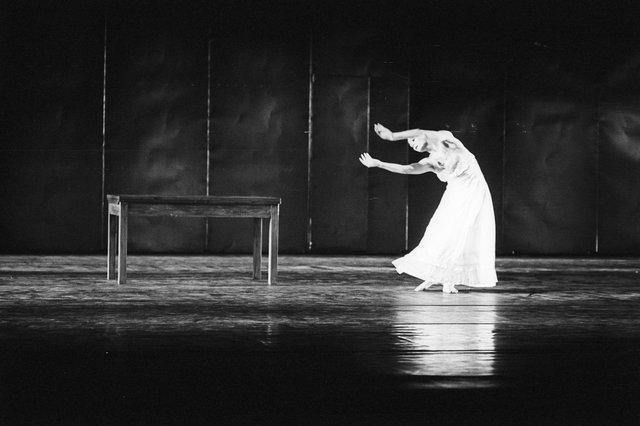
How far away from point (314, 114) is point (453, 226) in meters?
4.41

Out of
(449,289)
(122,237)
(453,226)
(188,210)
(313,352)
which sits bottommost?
(313,352)

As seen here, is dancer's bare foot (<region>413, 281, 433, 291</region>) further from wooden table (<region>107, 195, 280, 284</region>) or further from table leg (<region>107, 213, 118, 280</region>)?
table leg (<region>107, 213, 118, 280</region>)

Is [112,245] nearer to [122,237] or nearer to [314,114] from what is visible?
[122,237]

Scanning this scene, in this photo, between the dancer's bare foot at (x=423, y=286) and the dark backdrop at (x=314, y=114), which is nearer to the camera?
the dancer's bare foot at (x=423, y=286)

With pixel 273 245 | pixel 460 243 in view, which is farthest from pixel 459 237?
pixel 273 245

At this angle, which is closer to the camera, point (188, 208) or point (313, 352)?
point (313, 352)

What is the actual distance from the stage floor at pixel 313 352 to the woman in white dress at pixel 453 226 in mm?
168

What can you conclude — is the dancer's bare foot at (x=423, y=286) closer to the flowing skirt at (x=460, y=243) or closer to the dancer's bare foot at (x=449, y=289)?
the flowing skirt at (x=460, y=243)

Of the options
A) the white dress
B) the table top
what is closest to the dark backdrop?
the table top

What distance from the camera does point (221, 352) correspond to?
4438 mm

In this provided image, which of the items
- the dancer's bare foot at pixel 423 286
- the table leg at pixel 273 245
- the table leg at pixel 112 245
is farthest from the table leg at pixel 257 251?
the dancer's bare foot at pixel 423 286

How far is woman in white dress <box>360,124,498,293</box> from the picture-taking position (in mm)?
7461

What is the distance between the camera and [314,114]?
11.6 metres

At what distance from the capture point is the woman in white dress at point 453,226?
7.46m
